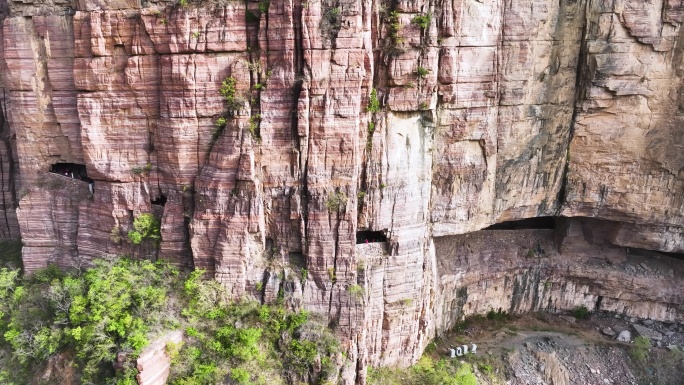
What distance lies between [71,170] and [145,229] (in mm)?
5071

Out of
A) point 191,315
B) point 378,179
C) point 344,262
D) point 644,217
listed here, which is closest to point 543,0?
point 378,179

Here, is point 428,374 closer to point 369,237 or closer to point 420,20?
point 369,237

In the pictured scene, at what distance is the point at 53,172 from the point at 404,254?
15.4 metres

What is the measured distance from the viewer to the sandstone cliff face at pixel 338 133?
54.2 ft

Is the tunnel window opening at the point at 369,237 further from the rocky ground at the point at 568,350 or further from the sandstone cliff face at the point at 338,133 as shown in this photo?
the rocky ground at the point at 568,350

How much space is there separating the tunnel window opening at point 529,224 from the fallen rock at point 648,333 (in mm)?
6611

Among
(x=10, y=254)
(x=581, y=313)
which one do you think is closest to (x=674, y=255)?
(x=581, y=313)

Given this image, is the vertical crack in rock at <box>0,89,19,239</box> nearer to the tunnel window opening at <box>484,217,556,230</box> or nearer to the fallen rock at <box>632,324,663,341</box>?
the tunnel window opening at <box>484,217,556,230</box>

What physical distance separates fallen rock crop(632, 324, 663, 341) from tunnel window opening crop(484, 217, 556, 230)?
661 centimetres

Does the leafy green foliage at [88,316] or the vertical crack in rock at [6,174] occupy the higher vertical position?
the vertical crack in rock at [6,174]

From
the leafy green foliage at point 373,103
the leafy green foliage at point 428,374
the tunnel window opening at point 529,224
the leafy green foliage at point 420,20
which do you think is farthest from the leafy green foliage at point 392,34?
the leafy green foliage at point 428,374

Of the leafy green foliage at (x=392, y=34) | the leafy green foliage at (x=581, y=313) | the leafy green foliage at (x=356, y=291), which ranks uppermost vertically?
the leafy green foliage at (x=392, y=34)

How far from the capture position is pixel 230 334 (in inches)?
658

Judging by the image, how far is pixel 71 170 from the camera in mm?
19812
